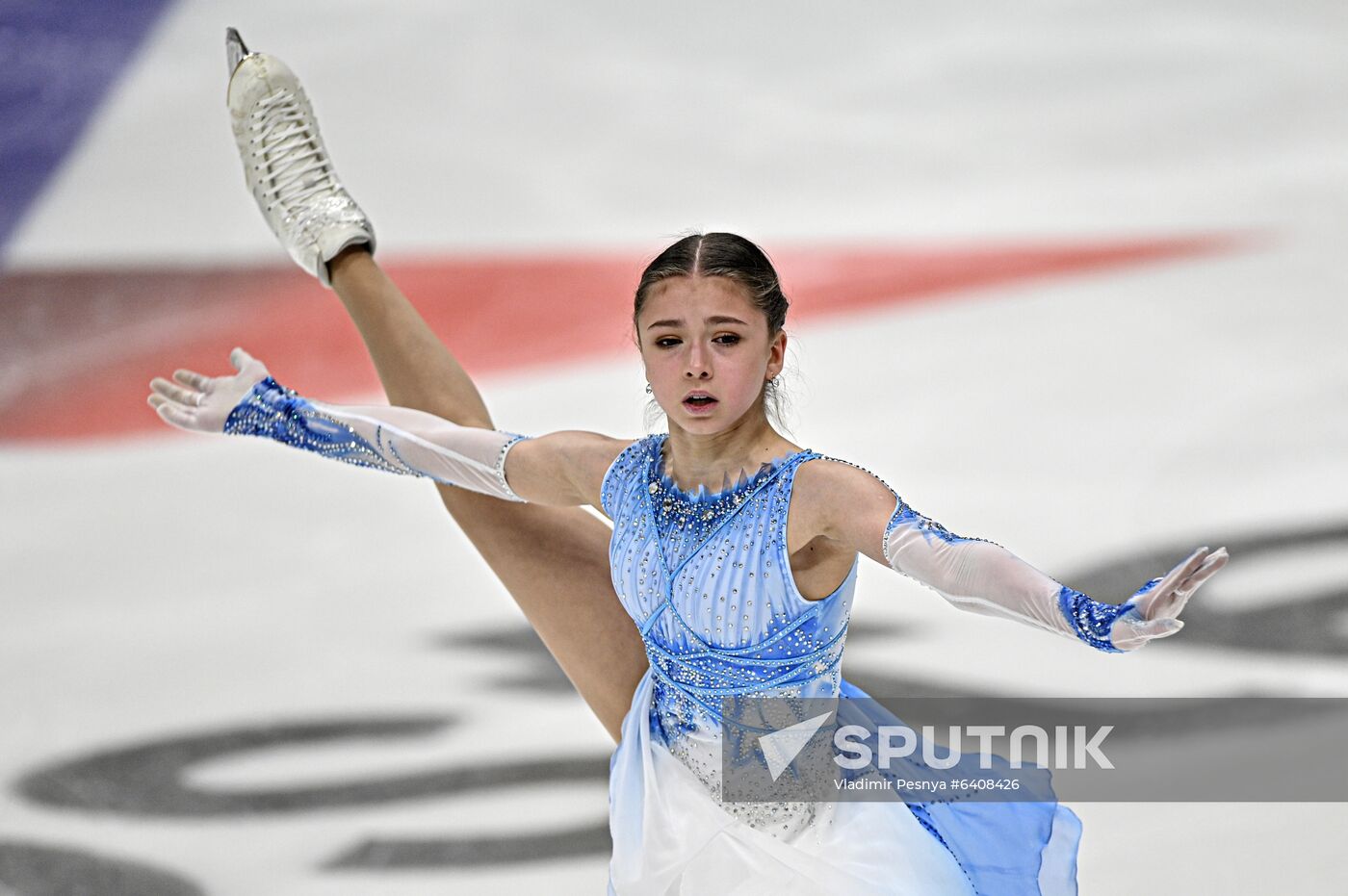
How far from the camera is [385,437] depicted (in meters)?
2.76

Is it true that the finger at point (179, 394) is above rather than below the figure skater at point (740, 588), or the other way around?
above

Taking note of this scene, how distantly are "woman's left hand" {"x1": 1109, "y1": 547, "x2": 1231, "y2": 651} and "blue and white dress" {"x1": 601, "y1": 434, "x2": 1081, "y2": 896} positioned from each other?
1.87 feet

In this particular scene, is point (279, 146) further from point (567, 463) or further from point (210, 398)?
point (567, 463)

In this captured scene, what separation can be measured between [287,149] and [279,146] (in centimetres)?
2

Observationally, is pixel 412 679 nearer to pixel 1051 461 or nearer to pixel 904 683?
pixel 904 683

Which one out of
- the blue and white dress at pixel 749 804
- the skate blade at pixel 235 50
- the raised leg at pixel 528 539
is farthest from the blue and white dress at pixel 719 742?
the skate blade at pixel 235 50

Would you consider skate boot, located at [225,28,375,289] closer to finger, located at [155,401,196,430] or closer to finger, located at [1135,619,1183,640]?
finger, located at [155,401,196,430]

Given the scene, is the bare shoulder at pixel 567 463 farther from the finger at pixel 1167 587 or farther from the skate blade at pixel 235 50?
the skate blade at pixel 235 50

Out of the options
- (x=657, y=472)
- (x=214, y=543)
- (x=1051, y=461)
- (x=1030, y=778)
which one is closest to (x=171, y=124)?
(x=214, y=543)

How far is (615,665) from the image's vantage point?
2.77 meters

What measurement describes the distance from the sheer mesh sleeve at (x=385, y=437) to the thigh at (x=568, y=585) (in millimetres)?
200

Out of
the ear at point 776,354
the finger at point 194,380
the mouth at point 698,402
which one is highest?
the finger at point 194,380

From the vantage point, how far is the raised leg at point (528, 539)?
9.14ft

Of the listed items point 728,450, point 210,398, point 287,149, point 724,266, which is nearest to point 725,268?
point 724,266
